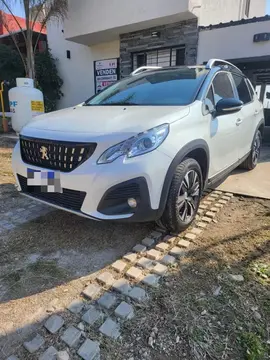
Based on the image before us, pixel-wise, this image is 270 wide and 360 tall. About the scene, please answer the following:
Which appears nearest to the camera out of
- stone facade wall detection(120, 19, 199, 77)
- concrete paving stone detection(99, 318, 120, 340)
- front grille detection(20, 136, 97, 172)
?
concrete paving stone detection(99, 318, 120, 340)

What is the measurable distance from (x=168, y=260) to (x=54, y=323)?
3.32 feet

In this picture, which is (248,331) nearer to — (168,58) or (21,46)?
(168,58)

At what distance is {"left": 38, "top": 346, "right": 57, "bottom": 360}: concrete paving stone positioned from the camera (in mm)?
1452

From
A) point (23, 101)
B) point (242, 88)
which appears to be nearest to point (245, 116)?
point (242, 88)

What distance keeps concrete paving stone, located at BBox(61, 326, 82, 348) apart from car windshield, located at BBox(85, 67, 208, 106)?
6.86 feet

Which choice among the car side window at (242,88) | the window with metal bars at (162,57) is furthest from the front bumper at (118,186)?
the window with metal bars at (162,57)

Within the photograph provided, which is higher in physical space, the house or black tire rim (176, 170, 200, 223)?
the house

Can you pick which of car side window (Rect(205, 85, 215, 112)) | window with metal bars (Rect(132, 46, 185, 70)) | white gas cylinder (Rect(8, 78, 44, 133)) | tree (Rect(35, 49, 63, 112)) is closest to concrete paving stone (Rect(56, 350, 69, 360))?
car side window (Rect(205, 85, 215, 112))

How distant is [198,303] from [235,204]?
1.90 m

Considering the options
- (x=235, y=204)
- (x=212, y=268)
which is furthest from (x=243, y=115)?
(x=212, y=268)

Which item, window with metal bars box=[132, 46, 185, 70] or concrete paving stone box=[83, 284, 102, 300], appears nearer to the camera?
concrete paving stone box=[83, 284, 102, 300]

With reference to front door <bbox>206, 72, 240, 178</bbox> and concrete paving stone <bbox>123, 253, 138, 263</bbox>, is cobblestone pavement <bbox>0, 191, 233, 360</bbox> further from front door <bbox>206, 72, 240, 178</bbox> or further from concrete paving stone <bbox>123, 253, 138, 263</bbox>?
front door <bbox>206, 72, 240, 178</bbox>

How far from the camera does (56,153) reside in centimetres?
222

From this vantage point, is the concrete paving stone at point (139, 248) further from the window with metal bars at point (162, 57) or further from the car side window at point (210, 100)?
the window with metal bars at point (162, 57)
